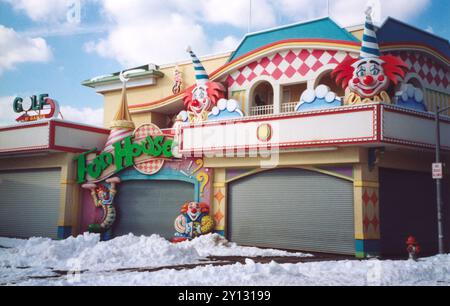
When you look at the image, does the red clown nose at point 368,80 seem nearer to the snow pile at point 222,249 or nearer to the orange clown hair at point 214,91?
the snow pile at point 222,249

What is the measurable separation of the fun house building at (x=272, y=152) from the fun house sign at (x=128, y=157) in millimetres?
68

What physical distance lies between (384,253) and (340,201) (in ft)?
8.37

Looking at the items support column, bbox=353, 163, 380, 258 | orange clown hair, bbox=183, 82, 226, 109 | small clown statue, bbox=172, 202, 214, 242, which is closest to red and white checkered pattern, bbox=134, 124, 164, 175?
orange clown hair, bbox=183, 82, 226, 109

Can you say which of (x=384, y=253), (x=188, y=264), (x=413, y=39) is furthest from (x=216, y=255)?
(x=413, y=39)

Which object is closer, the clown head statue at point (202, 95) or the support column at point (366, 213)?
the support column at point (366, 213)

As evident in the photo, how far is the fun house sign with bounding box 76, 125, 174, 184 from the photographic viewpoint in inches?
912

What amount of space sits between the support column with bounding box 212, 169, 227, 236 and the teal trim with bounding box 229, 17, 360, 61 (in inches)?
221

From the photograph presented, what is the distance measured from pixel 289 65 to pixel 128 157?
28.3ft

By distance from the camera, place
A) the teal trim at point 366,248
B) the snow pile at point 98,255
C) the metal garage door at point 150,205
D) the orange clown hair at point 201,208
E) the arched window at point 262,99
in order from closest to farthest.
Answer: the snow pile at point 98,255
the teal trim at point 366,248
the orange clown hair at point 201,208
the arched window at point 262,99
the metal garage door at point 150,205

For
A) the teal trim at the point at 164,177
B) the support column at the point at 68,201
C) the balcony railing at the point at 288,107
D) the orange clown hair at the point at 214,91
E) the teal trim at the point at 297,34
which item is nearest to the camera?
the teal trim at the point at 297,34

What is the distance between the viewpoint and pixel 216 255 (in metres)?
18.2

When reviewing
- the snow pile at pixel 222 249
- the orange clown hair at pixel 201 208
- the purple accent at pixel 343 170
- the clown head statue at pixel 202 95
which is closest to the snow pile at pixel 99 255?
the snow pile at pixel 222 249

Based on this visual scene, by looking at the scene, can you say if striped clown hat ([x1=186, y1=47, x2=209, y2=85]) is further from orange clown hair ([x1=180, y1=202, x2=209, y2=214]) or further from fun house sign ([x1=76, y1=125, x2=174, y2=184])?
orange clown hair ([x1=180, y1=202, x2=209, y2=214])

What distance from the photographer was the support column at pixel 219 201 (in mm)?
21594
